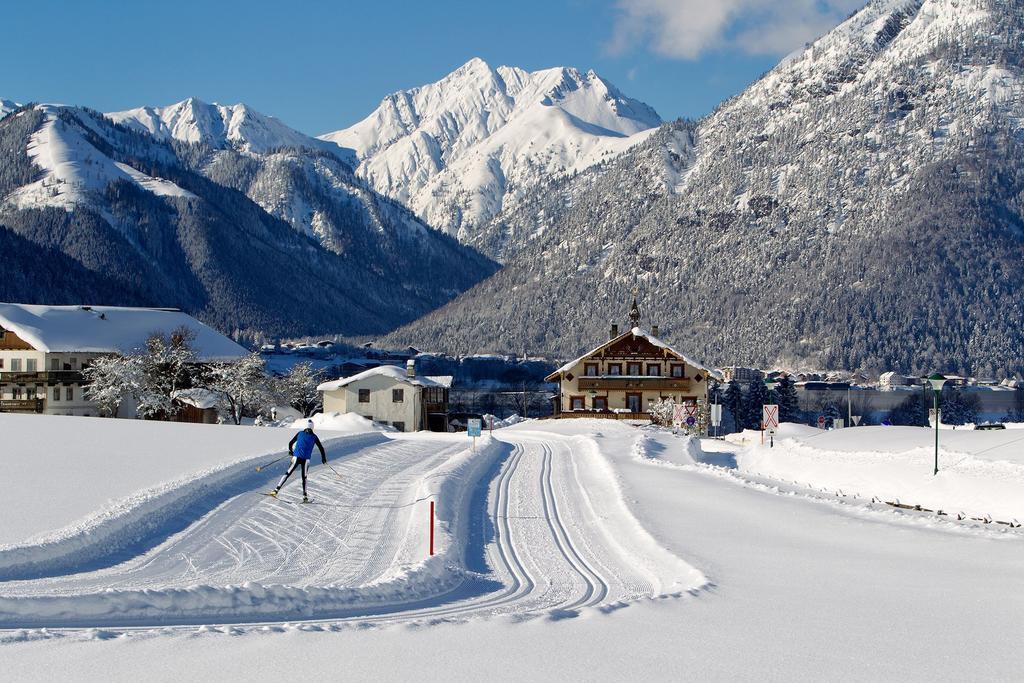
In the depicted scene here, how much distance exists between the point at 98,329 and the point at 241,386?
1963 cm

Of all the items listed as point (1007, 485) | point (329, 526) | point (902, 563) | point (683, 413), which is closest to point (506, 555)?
point (329, 526)

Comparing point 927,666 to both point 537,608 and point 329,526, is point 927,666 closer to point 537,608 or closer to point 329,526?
point 537,608

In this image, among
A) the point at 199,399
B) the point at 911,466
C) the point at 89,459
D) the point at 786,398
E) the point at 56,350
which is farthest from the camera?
the point at 786,398

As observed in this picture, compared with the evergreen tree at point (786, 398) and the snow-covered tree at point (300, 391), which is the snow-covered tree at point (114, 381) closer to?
the snow-covered tree at point (300, 391)

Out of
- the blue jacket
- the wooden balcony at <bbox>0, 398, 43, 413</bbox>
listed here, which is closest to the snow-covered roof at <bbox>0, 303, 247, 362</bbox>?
the wooden balcony at <bbox>0, 398, 43, 413</bbox>

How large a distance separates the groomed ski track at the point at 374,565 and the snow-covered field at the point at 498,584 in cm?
6

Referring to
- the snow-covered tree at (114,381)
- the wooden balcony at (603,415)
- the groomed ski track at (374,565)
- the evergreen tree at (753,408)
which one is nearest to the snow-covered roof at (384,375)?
the wooden balcony at (603,415)

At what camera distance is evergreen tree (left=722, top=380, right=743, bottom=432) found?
134875mm

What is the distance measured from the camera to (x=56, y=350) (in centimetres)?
9056

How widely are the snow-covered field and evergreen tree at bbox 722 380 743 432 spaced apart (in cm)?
10347

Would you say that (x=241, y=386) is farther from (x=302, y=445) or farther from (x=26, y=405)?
(x=302, y=445)

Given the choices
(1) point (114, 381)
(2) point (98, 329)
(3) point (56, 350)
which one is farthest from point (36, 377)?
(1) point (114, 381)

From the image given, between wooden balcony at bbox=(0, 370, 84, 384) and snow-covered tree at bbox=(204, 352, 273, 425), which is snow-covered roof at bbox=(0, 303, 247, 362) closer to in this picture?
wooden balcony at bbox=(0, 370, 84, 384)

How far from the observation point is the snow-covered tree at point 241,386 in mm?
84750
